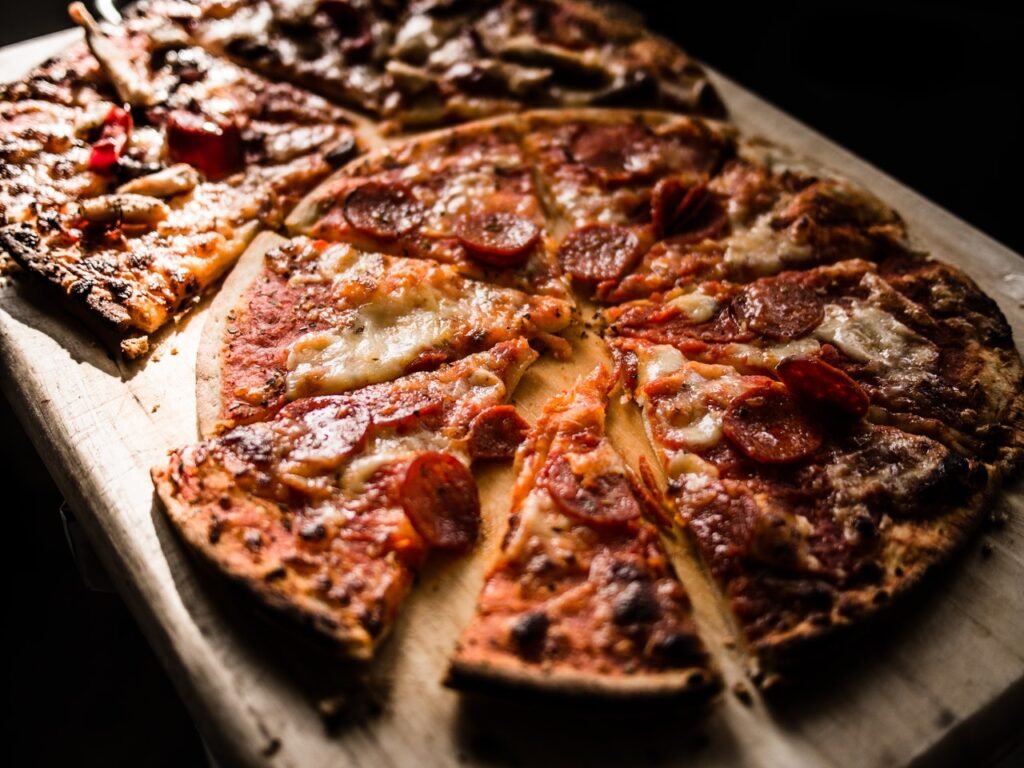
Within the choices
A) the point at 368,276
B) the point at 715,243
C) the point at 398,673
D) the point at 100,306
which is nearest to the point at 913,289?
the point at 715,243

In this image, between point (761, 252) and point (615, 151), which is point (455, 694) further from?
point (615, 151)

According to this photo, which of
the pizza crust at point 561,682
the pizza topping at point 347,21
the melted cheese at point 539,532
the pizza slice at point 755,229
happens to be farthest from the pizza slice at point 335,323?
the pizza topping at point 347,21

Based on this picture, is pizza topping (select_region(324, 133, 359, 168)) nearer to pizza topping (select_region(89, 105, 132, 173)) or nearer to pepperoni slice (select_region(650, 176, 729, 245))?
pizza topping (select_region(89, 105, 132, 173))

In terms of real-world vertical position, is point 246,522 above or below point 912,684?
above

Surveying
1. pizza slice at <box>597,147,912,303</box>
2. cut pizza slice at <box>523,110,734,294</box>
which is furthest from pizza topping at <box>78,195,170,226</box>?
pizza slice at <box>597,147,912,303</box>

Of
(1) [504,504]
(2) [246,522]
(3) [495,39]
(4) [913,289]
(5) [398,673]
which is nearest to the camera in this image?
(5) [398,673]

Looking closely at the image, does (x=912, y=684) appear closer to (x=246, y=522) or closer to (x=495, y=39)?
(x=246, y=522)

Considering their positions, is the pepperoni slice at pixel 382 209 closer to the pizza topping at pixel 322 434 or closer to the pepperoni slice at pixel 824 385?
the pizza topping at pixel 322 434
